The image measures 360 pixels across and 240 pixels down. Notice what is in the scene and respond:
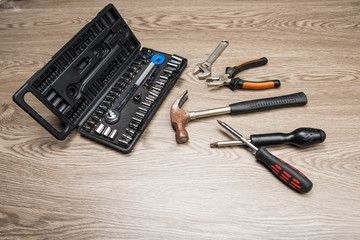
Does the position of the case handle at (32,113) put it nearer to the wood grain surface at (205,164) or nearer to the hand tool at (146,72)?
the wood grain surface at (205,164)

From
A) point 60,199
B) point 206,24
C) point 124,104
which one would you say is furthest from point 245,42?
point 60,199

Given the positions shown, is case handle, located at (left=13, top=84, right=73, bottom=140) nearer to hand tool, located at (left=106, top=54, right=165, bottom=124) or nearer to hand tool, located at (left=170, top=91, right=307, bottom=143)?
hand tool, located at (left=106, top=54, right=165, bottom=124)

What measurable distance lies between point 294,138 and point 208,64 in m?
0.50

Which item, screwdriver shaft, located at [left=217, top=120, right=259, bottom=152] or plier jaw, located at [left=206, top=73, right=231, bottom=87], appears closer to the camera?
screwdriver shaft, located at [left=217, top=120, right=259, bottom=152]

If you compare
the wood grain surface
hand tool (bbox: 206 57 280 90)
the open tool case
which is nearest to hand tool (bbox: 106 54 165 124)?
the open tool case

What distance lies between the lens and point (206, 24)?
1.27m

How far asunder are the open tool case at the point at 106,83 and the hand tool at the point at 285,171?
0.44 metres

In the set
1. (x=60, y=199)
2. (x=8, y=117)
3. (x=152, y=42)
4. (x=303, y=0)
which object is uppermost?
(x=303, y=0)

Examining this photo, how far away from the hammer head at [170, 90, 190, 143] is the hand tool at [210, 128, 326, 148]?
0.20 m

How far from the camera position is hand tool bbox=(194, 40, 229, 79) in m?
1.03

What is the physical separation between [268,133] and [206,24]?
0.75 meters

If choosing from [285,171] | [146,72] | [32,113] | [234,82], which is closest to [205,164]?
[285,171]

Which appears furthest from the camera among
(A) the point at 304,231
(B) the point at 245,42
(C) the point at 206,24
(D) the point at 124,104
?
(C) the point at 206,24

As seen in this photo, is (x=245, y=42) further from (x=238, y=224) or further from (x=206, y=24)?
(x=238, y=224)
